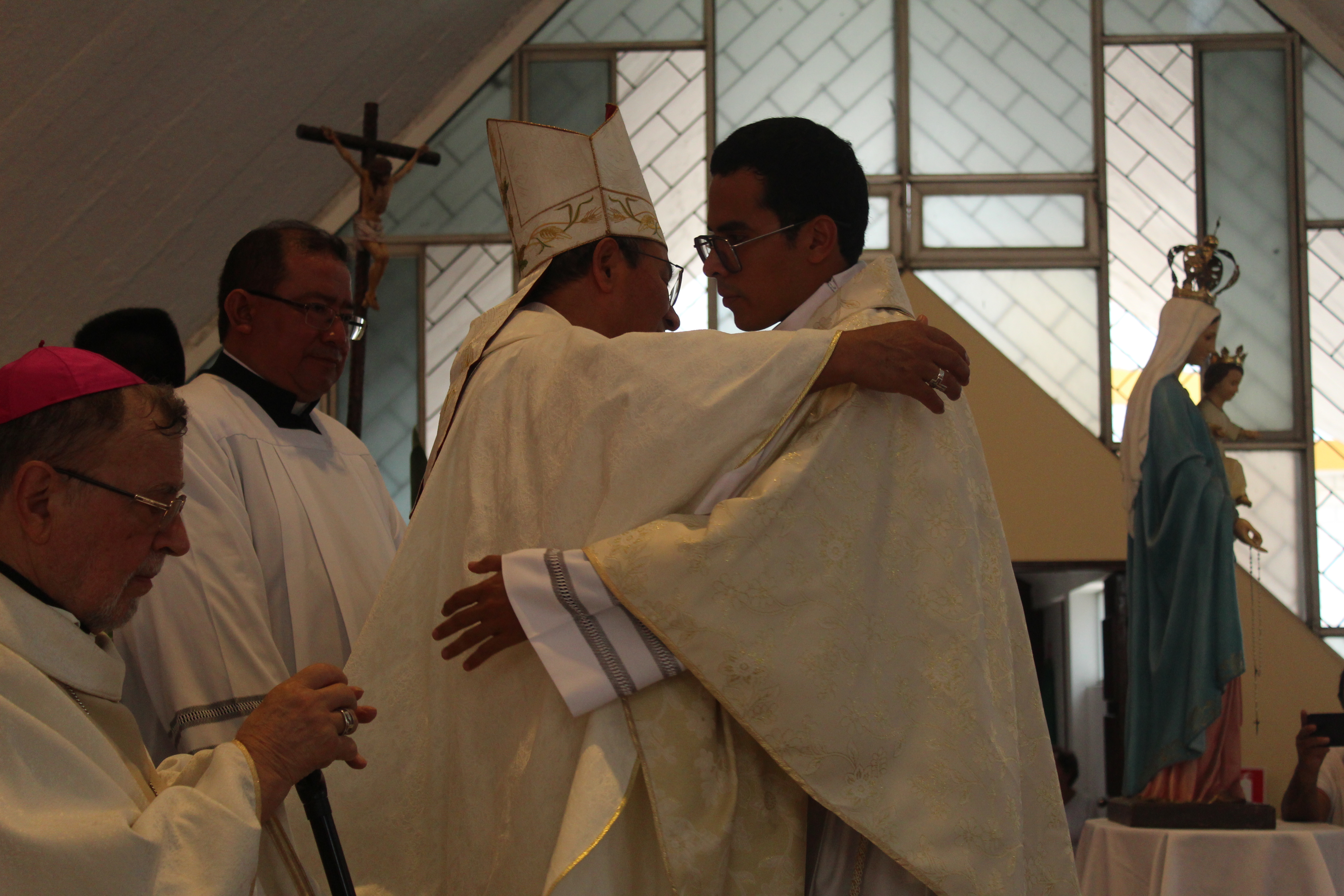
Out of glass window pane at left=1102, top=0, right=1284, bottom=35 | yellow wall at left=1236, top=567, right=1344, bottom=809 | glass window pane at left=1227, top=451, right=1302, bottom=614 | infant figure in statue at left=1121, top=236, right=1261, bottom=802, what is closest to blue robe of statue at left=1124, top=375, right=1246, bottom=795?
infant figure in statue at left=1121, top=236, right=1261, bottom=802

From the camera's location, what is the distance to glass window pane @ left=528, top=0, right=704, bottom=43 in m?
8.48

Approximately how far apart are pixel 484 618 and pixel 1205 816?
3.88 metres

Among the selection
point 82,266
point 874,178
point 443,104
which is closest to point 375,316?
point 443,104

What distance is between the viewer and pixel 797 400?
1.91 m

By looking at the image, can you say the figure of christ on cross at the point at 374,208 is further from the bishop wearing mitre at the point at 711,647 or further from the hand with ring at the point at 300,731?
the hand with ring at the point at 300,731

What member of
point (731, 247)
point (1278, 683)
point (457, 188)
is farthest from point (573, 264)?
point (1278, 683)

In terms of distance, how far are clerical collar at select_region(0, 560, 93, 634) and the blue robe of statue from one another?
4362mm

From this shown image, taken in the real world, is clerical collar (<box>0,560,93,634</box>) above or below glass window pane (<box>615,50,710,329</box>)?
below

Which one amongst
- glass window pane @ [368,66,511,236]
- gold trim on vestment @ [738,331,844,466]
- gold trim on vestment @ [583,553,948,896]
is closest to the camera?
gold trim on vestment @ [583,553,948,896]

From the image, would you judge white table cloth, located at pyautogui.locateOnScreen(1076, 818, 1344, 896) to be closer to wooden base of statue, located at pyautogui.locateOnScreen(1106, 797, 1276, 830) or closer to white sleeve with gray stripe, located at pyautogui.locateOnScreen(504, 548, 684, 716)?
wooden base of statue, located at pyautogui.locateOnScreen(1106, 797, 1276, 830)

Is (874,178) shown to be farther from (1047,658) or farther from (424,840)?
(424,840)

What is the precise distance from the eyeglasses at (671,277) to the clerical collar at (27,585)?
1200 mm

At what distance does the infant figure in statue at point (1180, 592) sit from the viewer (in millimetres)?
4906

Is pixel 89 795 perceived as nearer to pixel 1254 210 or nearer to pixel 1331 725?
pixel 1331 725
